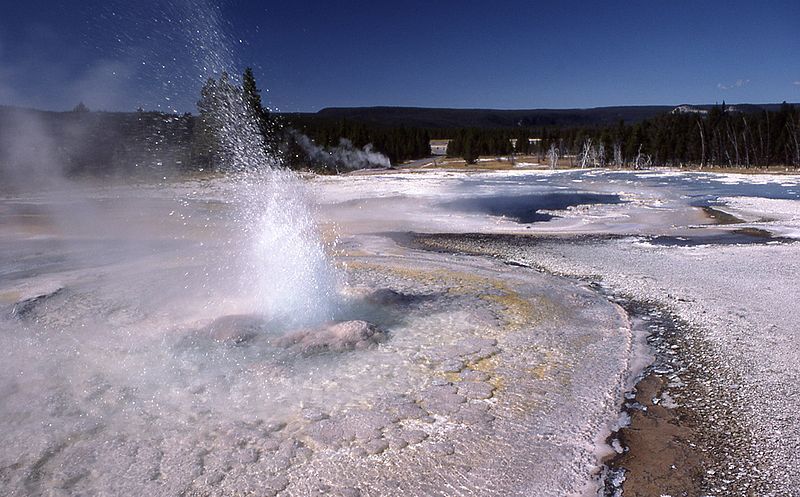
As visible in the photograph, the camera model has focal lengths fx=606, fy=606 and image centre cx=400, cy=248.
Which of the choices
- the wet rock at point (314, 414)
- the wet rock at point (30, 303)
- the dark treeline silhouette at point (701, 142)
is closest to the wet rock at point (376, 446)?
the wet rock at point (314, 414)

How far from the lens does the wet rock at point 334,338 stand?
5543mm

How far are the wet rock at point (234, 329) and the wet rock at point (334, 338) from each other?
403mm

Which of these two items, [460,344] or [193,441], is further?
[460,344]

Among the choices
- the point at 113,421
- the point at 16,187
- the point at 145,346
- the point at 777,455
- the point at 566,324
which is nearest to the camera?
the point at 777,455

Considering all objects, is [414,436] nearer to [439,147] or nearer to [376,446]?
[376,446]

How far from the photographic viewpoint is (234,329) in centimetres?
598

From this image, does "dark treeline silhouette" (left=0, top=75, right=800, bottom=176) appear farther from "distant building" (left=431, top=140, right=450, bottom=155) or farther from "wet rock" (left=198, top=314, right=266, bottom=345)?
"distant building" (left=431, top=140, right=450, bottom=155)

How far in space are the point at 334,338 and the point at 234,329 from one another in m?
1.07

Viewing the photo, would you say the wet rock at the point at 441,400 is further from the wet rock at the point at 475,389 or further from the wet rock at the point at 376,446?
the wet rock at the point at 376,446

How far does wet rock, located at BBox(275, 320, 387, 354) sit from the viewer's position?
5.54m

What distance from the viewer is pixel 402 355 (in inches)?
213

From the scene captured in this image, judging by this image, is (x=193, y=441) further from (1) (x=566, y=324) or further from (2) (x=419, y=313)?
(1) (x=566, y=324)

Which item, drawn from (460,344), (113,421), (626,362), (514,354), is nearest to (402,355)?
(460,344)

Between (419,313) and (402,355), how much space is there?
1366mm
